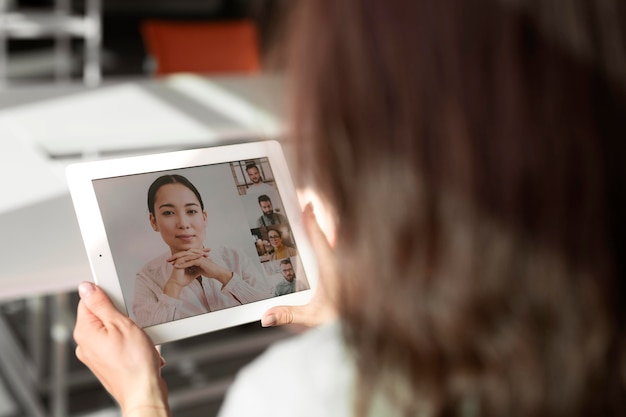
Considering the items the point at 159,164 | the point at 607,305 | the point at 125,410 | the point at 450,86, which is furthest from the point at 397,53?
the point at 159,164

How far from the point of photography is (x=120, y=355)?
0.88 meters

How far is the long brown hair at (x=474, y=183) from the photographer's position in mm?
515

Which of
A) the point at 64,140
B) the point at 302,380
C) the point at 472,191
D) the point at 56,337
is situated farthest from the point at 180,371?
the point at 472,191

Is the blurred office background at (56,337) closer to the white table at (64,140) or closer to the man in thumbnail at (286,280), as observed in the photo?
the white table at (64,140)

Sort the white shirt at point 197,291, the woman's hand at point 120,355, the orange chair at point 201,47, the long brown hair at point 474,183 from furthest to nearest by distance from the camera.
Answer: the orange chair at point 201,47 → the white shirt at point 197,291 → the woman's hand at point 120,355 → the long brown hair at point 474,183

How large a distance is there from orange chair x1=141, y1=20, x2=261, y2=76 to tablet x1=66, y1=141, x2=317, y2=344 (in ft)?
Answer: 5.19

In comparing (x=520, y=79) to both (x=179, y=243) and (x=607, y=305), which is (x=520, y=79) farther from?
(x=179, y=243)

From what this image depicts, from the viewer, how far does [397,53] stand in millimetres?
518

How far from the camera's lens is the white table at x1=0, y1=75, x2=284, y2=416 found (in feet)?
3.82

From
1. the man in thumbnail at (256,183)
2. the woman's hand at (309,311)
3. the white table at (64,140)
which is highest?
the white table at (64,140)

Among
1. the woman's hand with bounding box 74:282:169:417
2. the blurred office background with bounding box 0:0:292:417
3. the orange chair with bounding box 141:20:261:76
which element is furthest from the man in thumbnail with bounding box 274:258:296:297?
the orange chair with bounding box 141:20:261:76

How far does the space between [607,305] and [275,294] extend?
0.58 m

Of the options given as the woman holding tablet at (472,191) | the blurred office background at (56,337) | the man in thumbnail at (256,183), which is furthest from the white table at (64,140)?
the woman holding tablet at (472,191)

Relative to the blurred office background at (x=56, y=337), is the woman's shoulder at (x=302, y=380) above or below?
below
